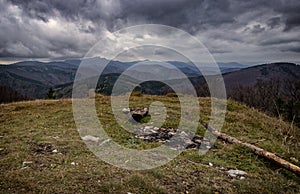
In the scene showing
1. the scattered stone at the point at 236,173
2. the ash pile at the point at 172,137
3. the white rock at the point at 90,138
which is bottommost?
the scattered stone at the point at 236,173

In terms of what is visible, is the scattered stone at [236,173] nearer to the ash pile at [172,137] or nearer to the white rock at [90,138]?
the ash pile at [172,137]

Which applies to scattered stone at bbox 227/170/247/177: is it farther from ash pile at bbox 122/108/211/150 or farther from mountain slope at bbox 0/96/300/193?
ash pile at bbox 122/108/211/150

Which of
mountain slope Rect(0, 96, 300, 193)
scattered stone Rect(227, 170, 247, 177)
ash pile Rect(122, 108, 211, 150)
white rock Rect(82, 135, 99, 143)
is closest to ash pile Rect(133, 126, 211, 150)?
ash pile Rect(122, 108, 211, 150)

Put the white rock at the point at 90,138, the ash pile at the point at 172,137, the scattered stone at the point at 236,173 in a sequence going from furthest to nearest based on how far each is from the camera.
→ the ash pile at the point at 172,137, the white rock at the point at 90,138, the scattered stone at the point at 236,173

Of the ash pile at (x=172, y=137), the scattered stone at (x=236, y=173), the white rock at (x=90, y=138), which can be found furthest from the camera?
the ash pile at (x=172, y=137)

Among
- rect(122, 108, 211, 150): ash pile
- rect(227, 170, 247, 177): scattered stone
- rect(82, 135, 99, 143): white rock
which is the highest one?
rect(82, 135, 99, 143): white rock

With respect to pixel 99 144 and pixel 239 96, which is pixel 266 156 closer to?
pixel 99 144

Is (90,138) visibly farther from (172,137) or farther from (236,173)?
(236,173)

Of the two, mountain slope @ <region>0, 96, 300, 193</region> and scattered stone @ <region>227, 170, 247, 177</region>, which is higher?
mountain slope @ <region>0, 96, 300, 193</region>

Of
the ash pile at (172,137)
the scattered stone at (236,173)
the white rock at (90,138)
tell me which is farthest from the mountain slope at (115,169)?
the ash pile at (172,137)

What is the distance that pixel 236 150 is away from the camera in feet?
33.7

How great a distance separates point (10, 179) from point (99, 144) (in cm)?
405

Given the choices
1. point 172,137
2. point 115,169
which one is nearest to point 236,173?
point 172,137

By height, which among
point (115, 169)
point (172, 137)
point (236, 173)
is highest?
point (115, 169)
